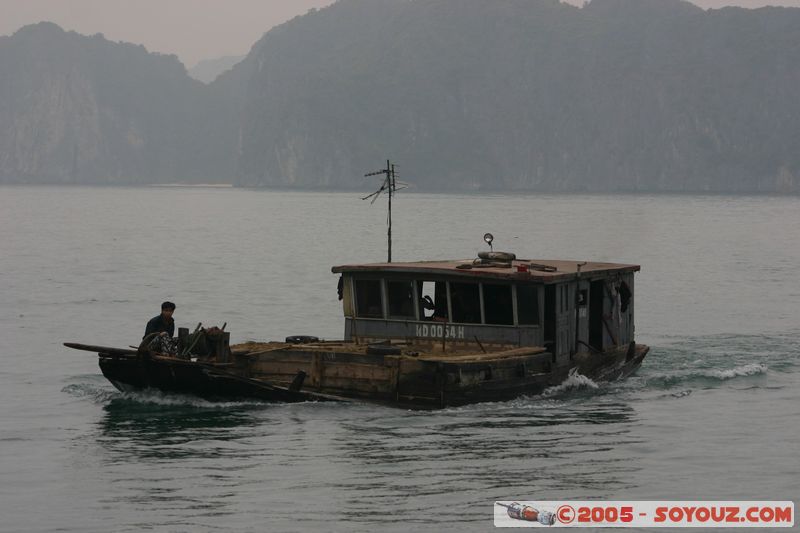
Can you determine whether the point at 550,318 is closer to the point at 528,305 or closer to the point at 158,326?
the point at 528,305

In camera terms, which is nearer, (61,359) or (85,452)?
(85,452)

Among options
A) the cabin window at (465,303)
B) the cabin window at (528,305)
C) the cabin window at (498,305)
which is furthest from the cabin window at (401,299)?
the cabin window at (528,305)

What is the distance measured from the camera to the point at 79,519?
21031 mm

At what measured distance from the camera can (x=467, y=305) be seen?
97.9 ft

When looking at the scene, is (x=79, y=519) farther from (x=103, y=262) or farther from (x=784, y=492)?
(x=103, y=262)

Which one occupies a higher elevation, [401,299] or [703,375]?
[401,299]

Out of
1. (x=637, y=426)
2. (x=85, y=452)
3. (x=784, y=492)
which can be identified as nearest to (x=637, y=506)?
(x=784, y=492)

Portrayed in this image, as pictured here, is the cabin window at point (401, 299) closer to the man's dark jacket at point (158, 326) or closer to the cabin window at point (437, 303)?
the cabin window at point (437, 303)

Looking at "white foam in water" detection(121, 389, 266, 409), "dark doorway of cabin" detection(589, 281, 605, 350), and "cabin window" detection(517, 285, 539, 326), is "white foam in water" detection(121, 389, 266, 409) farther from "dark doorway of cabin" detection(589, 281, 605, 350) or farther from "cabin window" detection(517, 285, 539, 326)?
"dark doorway of cabin" detection(589, 281, 605, 350)

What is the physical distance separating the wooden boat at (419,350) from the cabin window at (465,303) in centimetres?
2

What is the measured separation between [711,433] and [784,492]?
17.4 ft

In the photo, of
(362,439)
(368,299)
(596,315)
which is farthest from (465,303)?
(596,315)

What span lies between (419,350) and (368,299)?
6.54 ft

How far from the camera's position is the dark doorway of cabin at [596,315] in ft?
110
